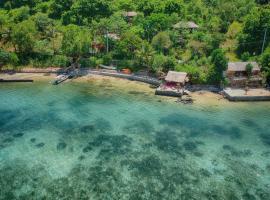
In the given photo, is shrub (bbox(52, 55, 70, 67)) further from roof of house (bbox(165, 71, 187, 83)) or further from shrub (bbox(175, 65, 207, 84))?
shrub (bbox(175, 65, 207, 84))

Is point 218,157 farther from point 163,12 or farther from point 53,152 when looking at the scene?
point 163,12

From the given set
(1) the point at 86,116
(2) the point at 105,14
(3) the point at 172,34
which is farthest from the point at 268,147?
(2) the point at 105,14

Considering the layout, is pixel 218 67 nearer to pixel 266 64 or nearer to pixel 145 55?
pixel 266 64

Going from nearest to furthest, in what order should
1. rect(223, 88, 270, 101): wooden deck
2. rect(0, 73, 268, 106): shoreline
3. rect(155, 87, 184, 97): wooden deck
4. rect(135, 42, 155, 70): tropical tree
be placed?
rect(223, 88, 270, 101): wooden deck < rect(0, 73, 268, 106): shoreline < rect(155, 87, 184, 97): wooden deck < rect(135, 42, 155, 70): tropical tree

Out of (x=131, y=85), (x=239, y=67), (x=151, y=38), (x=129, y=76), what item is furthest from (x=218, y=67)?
(x=151, y=38)

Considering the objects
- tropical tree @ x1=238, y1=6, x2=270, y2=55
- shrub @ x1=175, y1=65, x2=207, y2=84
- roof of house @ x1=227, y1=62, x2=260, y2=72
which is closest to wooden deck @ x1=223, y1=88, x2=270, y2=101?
roof of house @ x1=227, y1=62, x2=260, y2=72
